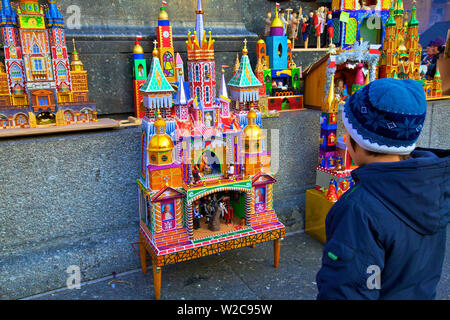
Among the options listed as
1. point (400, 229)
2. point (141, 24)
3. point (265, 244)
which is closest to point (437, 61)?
point (265, 244)

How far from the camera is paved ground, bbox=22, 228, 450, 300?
3.59 meters

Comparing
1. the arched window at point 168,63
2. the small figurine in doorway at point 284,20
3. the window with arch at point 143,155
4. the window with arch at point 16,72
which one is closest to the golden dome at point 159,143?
the window with arch at point 143,155

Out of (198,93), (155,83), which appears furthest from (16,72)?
(198,93)

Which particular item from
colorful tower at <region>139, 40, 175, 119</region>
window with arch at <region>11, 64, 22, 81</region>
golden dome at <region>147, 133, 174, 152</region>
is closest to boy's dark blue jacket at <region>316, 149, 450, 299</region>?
golden dome at <region>147, 133, 174, 152</region>

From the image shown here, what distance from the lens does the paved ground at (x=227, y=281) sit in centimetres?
359

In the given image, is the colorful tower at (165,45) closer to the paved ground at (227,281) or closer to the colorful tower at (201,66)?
the colorful tower at (201,66)

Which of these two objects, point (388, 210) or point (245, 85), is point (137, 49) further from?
point (388, 210)

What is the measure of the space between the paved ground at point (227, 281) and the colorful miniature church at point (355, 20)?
3068mm

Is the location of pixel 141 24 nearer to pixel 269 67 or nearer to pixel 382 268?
pixel 269 67

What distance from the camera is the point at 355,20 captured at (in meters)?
5.36

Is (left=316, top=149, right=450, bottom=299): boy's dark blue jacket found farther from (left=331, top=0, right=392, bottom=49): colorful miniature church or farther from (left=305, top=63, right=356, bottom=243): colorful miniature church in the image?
(left=331, top=0, right=392, bottom=49): colorful miniature church

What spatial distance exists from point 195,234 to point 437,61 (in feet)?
16.2

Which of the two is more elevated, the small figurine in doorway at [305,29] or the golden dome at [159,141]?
the small figurine in doorway at [305,29]

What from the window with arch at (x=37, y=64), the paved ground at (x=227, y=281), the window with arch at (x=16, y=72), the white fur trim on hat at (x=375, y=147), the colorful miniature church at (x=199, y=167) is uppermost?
the window with arch at (x=37, y=64)
